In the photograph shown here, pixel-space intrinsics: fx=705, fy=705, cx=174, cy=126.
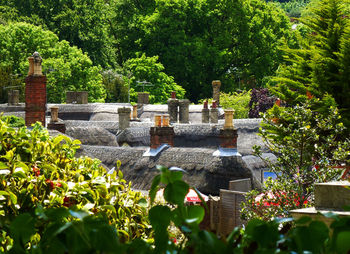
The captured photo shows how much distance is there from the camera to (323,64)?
16594 mm

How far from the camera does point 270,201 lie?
13.0 meters

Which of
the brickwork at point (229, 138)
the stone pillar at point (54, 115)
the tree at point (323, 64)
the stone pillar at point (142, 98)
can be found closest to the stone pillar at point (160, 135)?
the brickwork at point (229, 138)

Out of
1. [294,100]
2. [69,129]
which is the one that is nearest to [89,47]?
[69,129]

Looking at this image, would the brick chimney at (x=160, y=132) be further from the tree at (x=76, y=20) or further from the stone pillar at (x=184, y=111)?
the tree at (x=76, y=20)

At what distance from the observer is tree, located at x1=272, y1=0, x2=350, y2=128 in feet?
53.8

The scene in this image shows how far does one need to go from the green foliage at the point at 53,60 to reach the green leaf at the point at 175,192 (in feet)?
181

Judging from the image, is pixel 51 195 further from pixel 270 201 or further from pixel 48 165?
pixel 270 201

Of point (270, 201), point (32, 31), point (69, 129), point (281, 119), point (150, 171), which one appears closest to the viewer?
point (270, 201)

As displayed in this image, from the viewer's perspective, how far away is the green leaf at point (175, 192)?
2023 mm

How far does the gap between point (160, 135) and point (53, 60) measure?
33786 mm

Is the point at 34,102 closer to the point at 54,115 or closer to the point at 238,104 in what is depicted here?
the point at 54,115

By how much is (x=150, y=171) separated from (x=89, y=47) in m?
46.6

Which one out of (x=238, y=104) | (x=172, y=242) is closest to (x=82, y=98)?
(x=238, y=104)

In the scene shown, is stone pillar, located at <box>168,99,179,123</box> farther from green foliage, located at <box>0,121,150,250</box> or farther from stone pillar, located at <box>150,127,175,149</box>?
green foliage, located at <box>0,121,150,250</box>
